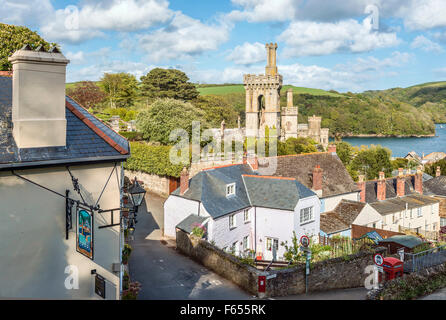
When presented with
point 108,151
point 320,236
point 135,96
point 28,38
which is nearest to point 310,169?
point 320,236

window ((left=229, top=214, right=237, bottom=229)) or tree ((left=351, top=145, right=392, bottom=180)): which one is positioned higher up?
tree ((left=351, top=145, right=392, bottom=180))

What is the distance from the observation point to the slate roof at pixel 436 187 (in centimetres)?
4478

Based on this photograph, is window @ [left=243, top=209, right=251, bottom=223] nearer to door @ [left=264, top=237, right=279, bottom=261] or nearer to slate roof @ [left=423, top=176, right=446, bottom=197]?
door @ [left=264, top=237, right=279, bottom=261]

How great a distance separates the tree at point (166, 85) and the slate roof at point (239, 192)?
41209 mm

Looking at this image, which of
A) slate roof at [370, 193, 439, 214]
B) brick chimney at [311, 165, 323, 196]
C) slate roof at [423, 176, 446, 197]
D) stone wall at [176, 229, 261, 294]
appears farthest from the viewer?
slate roof at [423, 176, 446, 197]

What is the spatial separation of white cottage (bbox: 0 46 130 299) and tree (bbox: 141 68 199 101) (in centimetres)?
5797

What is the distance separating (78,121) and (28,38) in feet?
103

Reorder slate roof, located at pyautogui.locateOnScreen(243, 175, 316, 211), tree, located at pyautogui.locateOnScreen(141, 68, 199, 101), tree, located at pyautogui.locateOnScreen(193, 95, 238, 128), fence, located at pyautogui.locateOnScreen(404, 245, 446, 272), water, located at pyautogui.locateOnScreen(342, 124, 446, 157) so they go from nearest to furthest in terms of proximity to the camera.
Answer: fence, located at pyautogui.locateOnScreen(404, 245, 446, 272), slate roof, located at pyautogui.locateOnScreen(243, 175, 316, 211), tree, located at pyautogui.locateOnScreen(141, 68, 199, 101), tree, located at pyautogui.locateOnScreen(193, 95, 238, 128), water, located at pyautogui.locateOnScreen(342, 124, 446, 157)

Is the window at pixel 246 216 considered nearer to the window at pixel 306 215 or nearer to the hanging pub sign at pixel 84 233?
the window at pixel 306 215

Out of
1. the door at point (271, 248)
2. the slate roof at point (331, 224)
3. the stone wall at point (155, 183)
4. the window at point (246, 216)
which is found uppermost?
the stone wall at point (155, 183)

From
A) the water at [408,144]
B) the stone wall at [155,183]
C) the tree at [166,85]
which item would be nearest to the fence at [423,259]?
the stone wall at [155,183]

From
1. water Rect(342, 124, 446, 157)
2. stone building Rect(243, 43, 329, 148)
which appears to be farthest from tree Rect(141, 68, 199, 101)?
water Rect(342, 124, 446, 157)

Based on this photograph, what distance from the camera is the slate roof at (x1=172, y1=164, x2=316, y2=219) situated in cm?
2541

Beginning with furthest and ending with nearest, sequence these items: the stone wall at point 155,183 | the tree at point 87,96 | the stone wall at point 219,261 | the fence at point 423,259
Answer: the tree at point 87,96, the stone wall at point 155,183, the fence at point 423,259, the stone wall at point 219,261
